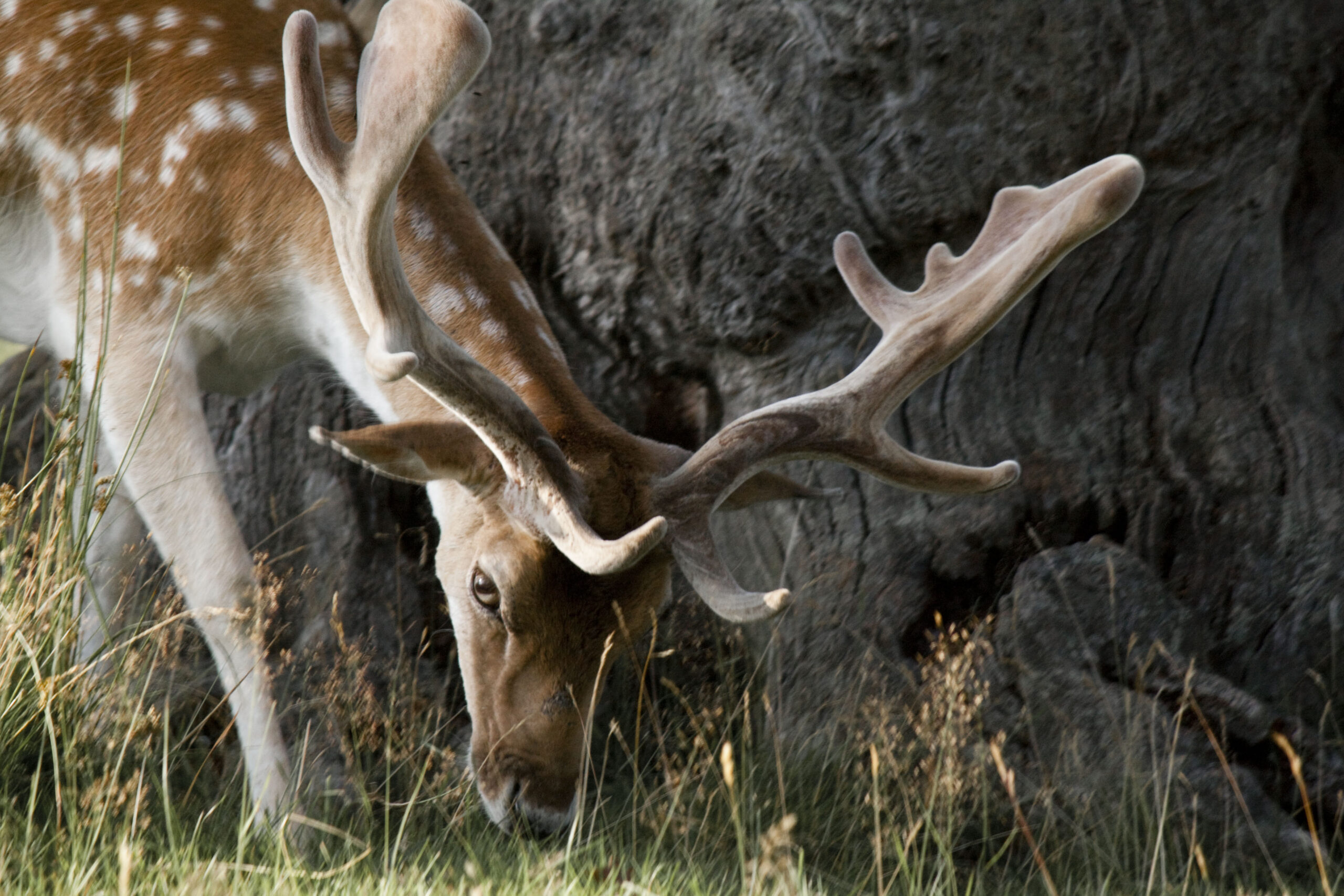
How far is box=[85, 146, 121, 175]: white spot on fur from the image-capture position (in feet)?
10.6

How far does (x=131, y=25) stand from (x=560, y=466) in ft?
5.93

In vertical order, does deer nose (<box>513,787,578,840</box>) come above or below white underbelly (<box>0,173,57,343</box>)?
below

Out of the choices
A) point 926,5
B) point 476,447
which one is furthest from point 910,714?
point 926,5

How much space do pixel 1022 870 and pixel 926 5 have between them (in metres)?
2.46

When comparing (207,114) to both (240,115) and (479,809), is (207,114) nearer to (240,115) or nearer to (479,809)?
(240,115)

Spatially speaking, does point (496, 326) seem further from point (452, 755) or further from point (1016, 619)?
point (1016, 619)

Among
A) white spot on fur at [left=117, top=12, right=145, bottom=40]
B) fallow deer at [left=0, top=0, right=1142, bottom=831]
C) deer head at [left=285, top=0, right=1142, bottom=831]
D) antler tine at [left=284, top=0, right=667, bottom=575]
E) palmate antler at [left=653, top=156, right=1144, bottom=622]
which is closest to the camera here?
antler tine at [left=284, top=0, right=667, bottom=575]

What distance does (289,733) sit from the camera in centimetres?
365

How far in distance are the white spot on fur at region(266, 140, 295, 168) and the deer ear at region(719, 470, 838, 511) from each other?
1.41m

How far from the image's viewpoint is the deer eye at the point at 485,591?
2.85 metres

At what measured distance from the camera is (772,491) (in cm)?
317

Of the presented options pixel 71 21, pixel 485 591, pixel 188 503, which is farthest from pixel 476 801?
pixel 71 21

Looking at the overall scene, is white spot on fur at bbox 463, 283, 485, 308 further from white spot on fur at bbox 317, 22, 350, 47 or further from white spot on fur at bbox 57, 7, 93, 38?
white spot on fur at bbox 57, 7, 93, 38

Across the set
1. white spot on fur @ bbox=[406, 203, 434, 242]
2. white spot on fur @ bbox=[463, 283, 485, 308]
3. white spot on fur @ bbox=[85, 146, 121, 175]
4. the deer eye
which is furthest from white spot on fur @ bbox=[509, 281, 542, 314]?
white spot on fur @ bbox=[85, 146, 121, 175]
